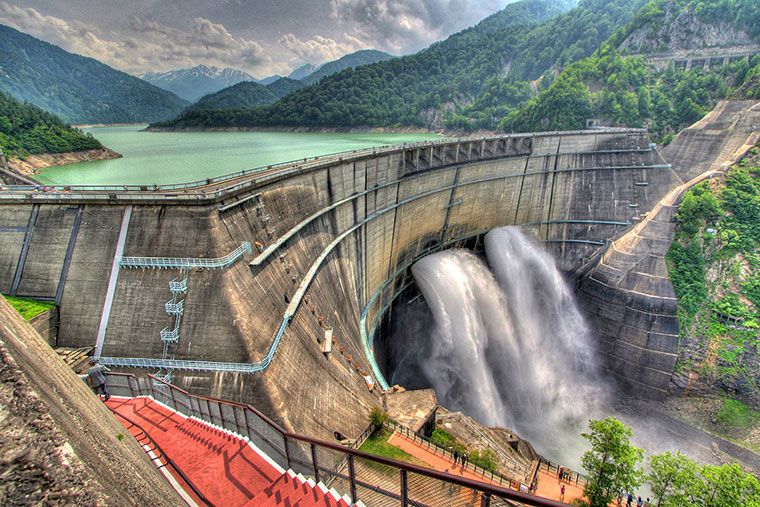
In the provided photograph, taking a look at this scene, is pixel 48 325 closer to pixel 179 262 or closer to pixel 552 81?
pixel 179 262

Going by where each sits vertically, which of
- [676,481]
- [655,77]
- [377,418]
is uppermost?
[655,77]

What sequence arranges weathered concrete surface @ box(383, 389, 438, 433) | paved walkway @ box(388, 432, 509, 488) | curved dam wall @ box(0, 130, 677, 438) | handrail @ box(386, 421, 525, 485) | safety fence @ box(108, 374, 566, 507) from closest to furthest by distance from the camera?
safety fence @ box(108, 374, 566, 507)
curved dam wall @ box(0, 130, 677, 438)
paved walkway @ box(388, 432, 509, 488)
handrail @ box(386, 421, 525, 485)
weathered concrete surface @ box(383, 389, 438, 433)

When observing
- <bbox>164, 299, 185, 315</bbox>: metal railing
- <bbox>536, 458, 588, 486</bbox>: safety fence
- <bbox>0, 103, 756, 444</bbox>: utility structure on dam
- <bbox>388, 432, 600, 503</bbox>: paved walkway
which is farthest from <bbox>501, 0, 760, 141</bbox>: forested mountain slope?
<bbox>164, 299, 185, 315</bbox>: metal railing

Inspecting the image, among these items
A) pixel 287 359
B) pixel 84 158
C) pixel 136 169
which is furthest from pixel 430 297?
pixel 84 158

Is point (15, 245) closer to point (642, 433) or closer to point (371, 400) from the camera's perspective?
point (371, 400)

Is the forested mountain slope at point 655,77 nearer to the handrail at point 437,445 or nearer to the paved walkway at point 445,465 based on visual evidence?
the paved walkway at point 445,465

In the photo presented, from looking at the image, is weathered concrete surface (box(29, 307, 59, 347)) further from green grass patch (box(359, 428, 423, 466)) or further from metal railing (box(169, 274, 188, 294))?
green grass patch (box(359, 428, 423, 466))

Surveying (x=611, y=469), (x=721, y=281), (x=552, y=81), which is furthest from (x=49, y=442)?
(x=552, y=81)
